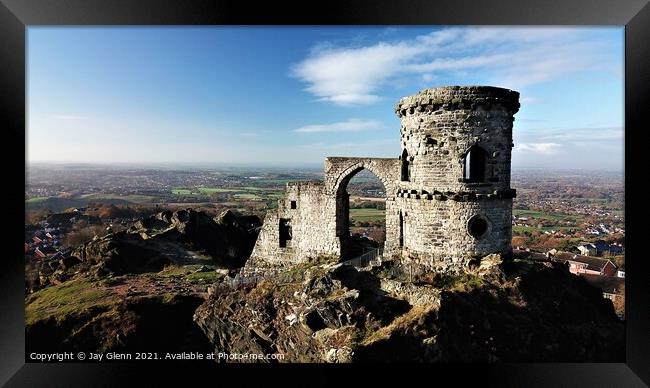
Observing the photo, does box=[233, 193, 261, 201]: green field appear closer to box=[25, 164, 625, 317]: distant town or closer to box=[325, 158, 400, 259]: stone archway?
box=[25, 164, 625, 317]: distant town

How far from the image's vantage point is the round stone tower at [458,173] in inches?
498

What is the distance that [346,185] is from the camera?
16375 millimetres

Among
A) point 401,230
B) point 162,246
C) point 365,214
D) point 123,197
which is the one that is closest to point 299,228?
point 401,230

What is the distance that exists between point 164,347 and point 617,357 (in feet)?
48.3

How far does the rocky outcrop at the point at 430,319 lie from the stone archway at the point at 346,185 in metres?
1.95

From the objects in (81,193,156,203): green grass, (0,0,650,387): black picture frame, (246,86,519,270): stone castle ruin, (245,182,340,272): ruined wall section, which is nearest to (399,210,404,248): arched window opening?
(246,86,519,270): stone castle ruin

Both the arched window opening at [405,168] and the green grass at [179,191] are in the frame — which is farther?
the green grass at [179,191]

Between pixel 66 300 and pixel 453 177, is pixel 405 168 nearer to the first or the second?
pixel 453 177

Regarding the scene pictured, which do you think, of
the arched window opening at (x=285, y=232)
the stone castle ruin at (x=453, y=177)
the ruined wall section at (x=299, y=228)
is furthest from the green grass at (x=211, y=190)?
the stone castle ruin at (x=453, y=177)

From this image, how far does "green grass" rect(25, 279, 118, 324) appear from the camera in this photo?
16.0m

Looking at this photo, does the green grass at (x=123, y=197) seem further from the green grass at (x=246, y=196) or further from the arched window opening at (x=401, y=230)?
the arched window opening at (x=401, y=230)

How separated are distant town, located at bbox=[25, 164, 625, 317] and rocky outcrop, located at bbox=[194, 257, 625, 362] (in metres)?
3.27
